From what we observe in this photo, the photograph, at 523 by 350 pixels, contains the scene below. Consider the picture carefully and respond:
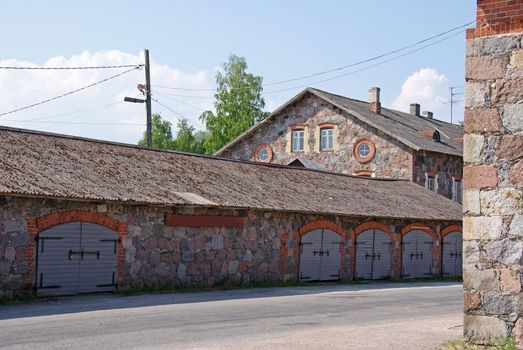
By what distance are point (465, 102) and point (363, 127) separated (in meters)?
28.4

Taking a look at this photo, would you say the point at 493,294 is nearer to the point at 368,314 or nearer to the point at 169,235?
the point at 368,314

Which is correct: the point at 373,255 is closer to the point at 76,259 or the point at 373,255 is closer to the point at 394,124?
the point at 76,259

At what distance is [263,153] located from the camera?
1609 inches

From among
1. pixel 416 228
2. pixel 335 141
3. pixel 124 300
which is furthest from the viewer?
pixel 335 141

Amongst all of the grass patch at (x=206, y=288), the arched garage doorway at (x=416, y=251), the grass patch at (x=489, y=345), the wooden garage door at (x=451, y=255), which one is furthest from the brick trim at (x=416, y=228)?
the grass patch at (x=489, y=345)

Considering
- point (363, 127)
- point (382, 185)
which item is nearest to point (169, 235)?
point (382, 185)

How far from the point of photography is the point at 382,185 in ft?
105

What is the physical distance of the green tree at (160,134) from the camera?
214 ft

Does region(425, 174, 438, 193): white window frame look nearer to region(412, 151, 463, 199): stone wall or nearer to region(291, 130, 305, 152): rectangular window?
region(412, 151, 463, 199): stone wall

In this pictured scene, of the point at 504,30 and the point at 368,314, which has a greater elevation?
the point at 504,30

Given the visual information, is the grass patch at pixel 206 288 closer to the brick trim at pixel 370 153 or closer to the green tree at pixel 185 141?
the brick trim at pixel 370 153

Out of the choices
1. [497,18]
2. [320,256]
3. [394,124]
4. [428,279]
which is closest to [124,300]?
[320,256]

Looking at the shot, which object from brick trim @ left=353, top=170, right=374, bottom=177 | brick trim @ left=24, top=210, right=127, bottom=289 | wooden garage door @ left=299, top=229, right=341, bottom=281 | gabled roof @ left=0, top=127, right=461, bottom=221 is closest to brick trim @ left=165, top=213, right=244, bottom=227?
gabled roof @ left=0, top=127, right=461, bottom=221

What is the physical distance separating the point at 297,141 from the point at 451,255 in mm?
11402
